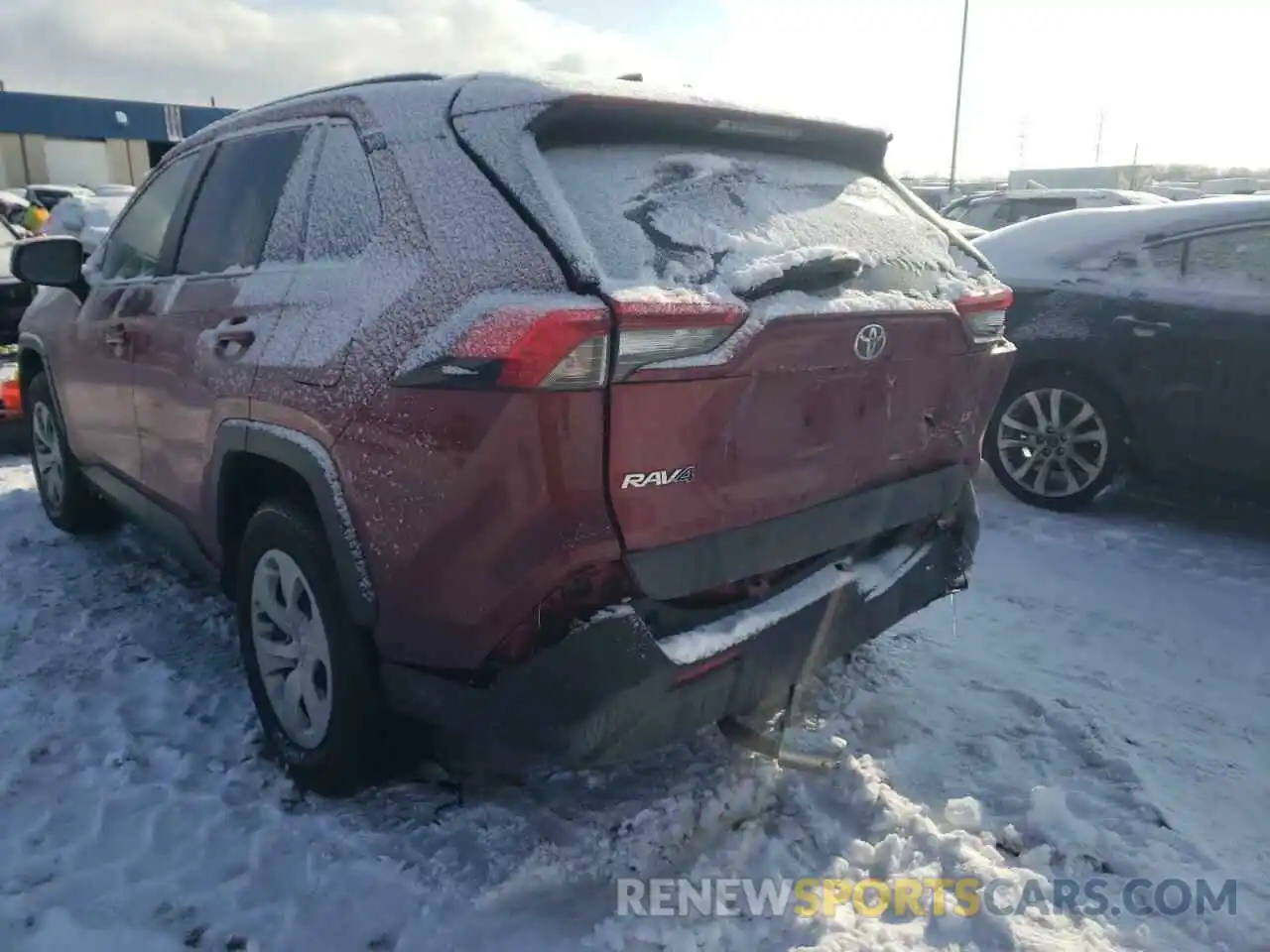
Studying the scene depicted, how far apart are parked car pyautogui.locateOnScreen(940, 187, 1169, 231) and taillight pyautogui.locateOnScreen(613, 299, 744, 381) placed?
13718 millimetres

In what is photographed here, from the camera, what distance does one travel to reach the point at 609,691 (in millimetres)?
2027

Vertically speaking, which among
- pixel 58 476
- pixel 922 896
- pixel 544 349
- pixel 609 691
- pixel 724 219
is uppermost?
pixel 724 219

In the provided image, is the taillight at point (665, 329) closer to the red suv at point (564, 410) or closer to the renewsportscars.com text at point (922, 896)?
the red suv at point (564, 410)

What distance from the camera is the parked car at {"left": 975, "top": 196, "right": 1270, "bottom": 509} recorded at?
4555 mm

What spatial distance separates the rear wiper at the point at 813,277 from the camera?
2176mm

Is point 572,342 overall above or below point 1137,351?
above

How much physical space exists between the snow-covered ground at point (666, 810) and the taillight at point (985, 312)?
1219 mm

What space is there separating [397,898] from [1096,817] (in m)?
1.84

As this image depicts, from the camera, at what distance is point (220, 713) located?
10.4 ft

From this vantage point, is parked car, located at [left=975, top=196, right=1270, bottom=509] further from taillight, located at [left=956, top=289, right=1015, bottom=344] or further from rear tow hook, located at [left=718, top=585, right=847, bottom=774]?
rear tow hook, located at [left=718, top=585, right=847, bottom=774]

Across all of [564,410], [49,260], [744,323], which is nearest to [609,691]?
[564,410]

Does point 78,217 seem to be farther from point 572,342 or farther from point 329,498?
point 572,342

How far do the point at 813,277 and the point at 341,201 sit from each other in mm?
1262

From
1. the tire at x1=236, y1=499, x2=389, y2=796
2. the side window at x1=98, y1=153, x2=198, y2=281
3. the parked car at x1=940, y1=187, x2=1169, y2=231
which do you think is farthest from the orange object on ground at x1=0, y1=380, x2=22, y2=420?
the parked car at x1=940, y1=187, x2=1169, y2=231
